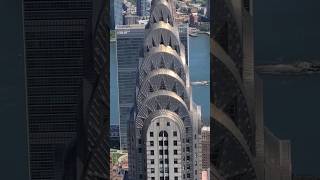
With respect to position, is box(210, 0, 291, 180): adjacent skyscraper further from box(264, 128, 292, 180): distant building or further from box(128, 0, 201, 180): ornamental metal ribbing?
box(128, 0, 201, 180): ornamental metal ribbing

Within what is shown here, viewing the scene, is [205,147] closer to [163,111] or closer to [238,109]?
[163,111]

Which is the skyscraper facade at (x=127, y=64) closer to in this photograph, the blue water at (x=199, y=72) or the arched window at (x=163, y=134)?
the blue water at (x=199, y=72)

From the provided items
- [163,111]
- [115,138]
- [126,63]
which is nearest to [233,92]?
[163,111]

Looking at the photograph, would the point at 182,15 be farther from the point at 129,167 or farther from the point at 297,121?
the point at 297,121

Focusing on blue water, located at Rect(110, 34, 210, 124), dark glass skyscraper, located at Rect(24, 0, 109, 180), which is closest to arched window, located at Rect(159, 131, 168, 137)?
blue water, located at Rect(110, 34, 210, 124)

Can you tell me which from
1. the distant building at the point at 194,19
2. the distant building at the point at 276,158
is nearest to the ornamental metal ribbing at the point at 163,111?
the distant building at the point at 194,19

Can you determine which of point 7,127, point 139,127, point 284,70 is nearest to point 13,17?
point 7,127
